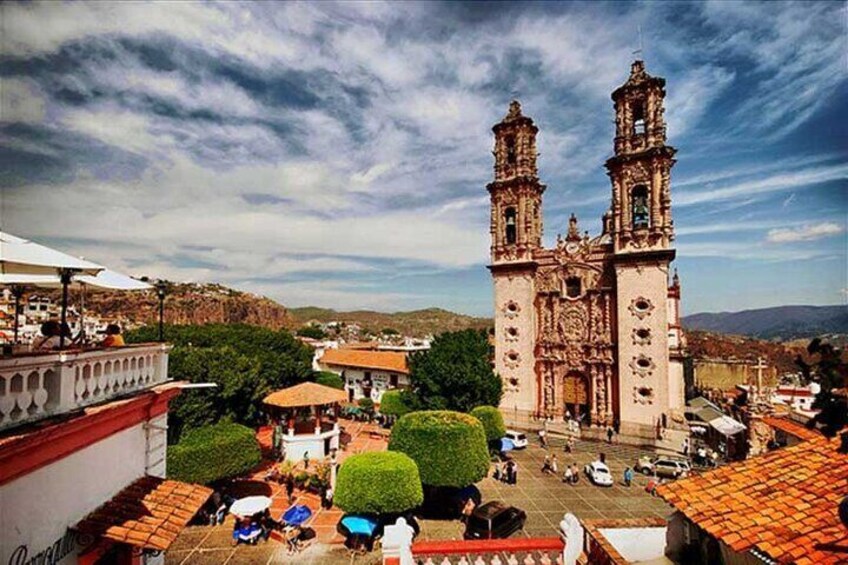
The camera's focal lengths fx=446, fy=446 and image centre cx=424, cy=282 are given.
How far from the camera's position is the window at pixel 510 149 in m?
38.3

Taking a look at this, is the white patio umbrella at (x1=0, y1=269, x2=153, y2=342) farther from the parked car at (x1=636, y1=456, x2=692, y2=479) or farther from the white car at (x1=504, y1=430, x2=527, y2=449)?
the parked car at (x1=636, y1=456, x2=692, y2=479)

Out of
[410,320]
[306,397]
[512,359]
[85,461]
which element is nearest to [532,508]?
[306,397]

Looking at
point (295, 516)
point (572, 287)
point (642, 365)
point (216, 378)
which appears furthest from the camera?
point (572, 287)

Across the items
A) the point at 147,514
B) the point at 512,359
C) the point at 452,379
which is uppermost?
Result: the point at 147,514

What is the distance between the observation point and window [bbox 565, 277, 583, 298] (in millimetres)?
35188

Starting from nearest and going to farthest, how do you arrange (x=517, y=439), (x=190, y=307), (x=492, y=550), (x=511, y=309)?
1. (x=492, y=550)
2. (x=517, y=439)
3. (x=511, y=309)
4. (x=190, y=307)

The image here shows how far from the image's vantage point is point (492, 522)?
50.4 ft

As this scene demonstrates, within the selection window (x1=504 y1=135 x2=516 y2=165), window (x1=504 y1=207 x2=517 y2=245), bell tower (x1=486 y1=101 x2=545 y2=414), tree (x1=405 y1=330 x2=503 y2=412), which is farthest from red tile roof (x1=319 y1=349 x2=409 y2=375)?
window (x1=504 y1=135 x2=516 y2=165)

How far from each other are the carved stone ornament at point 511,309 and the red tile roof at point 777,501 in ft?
93.2

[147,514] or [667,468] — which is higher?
[147,514]

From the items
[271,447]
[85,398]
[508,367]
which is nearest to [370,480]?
[85,398]

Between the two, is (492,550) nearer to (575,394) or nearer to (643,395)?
(643,395)

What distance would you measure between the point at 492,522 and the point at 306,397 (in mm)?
12996

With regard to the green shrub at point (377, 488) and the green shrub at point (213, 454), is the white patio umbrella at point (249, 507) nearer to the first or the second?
the green shrub at point (213, 454)
